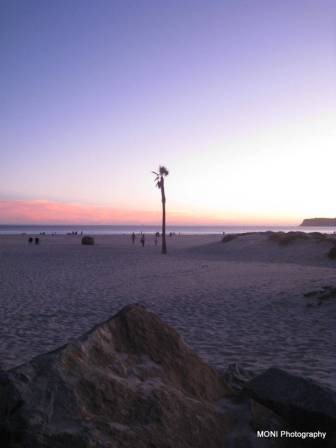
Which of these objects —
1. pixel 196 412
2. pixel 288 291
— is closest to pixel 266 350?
pixel 196 412

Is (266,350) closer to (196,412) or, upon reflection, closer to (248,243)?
(196,412)

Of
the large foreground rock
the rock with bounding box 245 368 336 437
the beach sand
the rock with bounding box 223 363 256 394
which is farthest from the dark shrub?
the large foreground rock

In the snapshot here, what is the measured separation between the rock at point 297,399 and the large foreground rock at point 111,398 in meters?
0.43

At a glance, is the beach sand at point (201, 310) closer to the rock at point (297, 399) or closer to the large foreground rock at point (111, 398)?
the rock at point (297, 399)

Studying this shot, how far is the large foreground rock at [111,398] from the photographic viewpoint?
8.74 feet

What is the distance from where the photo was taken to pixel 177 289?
15.6 m

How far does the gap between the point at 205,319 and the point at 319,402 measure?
7077 mm

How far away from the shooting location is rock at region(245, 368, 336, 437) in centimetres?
339

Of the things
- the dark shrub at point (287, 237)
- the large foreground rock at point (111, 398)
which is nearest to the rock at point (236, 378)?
the large foreground rock at point (111, 398)

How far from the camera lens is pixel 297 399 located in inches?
141

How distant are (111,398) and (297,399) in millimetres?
1670

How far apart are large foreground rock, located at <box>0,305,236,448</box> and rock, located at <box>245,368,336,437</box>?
43 centimetres

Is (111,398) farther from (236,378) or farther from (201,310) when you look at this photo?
(201,310)

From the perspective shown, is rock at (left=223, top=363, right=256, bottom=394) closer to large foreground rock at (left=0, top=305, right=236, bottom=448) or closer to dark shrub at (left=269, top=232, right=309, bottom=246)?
large foreground rock at (left=0, top=305, right=236, bottom=448)
